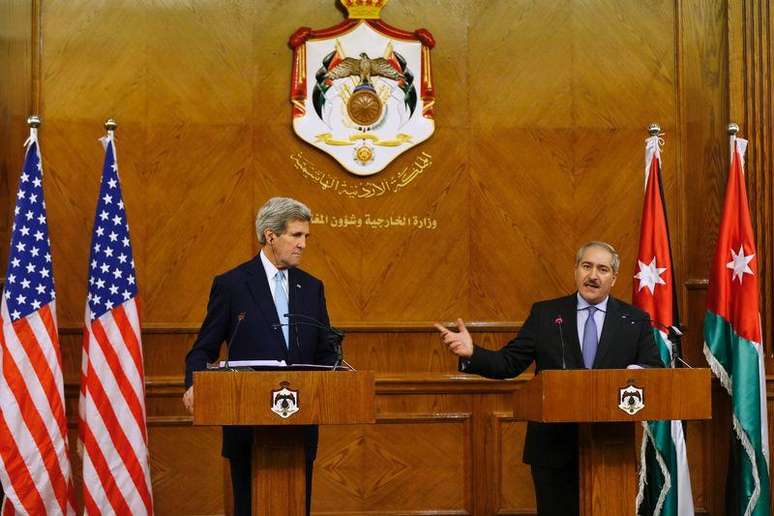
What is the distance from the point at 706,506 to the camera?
5.86 metres

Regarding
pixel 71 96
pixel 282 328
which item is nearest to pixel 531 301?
pixel 282 328

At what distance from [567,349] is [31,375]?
2591mm

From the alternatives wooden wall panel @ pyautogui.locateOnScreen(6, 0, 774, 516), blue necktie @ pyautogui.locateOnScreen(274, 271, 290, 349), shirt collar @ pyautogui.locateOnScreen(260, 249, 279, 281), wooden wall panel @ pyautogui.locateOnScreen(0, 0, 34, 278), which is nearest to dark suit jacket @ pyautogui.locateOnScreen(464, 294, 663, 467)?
blue necktie @ pyautogui.locateOnScreen(274, 271, 290, 349)

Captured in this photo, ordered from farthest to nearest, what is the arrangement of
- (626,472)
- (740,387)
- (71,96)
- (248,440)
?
(71,96) → (740,387) → (248,440) → (626,472)

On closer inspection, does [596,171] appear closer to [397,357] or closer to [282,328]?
[397,357]

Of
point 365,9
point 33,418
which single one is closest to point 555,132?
point 365,9

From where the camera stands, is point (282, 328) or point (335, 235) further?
point (335, 235)

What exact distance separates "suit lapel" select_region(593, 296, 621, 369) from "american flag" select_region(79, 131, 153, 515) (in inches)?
92.8

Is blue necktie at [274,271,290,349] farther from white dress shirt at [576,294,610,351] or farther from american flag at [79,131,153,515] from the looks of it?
american flag at [79,131,153,515]

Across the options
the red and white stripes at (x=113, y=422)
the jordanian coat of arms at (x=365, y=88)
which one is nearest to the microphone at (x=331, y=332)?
the red and white stripes at (x=113, y=422)

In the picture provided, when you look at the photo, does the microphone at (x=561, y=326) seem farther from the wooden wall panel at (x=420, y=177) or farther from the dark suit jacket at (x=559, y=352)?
the wooden wall panel at (x=420, y=177)

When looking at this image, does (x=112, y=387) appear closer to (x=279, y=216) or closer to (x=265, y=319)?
A: (x=265, y=319)

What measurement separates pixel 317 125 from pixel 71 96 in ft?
4.45

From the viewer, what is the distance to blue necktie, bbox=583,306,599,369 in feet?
13.8
